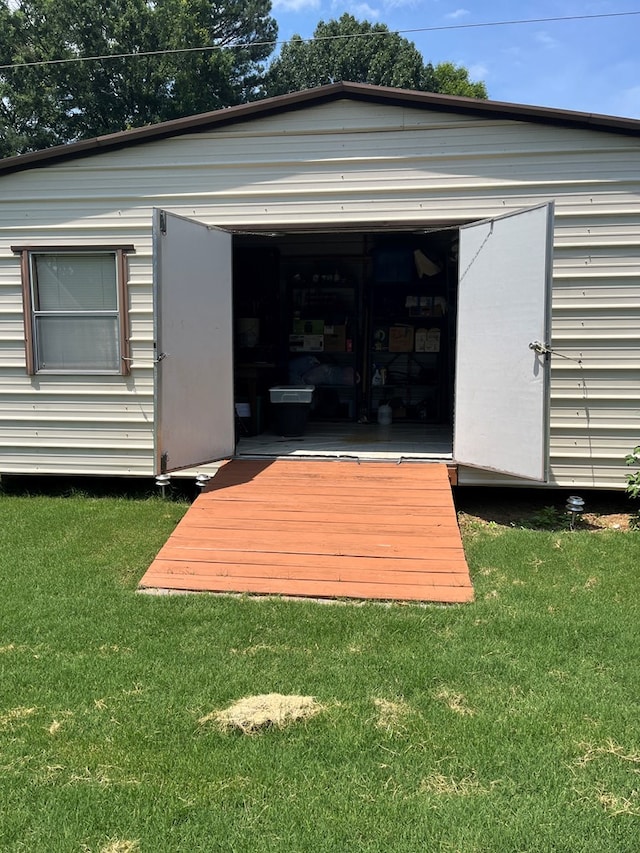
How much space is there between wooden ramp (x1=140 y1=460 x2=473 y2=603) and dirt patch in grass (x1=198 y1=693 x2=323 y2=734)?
1.13 metres

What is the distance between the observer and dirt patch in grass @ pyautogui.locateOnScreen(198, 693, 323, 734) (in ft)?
8.26

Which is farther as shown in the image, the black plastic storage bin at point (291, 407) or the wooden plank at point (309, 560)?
the black plastic storage bin at point (291, 407)

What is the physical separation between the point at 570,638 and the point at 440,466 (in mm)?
2392

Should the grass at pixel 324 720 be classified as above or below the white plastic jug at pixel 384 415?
below

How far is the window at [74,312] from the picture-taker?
5.88m

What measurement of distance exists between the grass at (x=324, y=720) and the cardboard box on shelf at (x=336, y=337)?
5.36m

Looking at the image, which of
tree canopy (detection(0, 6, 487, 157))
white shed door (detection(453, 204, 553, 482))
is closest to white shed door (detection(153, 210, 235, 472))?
white shed door (detection(453, 204, 553, 482))

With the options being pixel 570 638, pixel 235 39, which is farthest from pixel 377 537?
pixel 235 39

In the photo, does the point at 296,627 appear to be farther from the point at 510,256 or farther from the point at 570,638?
the point at 510,256

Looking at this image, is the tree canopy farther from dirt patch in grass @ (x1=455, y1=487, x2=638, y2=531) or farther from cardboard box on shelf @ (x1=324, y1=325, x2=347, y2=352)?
dirt patch in grass @ (x1=455, y1=487, x2=638, y2=531)

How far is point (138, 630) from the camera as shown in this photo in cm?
337

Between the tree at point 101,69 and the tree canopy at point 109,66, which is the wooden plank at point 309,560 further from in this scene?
the tree at point 101,69

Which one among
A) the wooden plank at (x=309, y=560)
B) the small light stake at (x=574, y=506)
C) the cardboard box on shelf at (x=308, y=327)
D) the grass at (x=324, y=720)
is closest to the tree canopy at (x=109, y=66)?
the cardboard box on shelf at (x=308, y=327)

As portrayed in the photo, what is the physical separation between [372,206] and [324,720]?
4.29m
